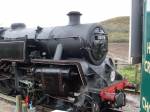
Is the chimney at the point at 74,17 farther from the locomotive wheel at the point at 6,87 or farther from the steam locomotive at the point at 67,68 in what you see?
the locomotive wheel at the point at 6,87

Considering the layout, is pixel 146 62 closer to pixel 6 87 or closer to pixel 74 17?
pixel 74 17

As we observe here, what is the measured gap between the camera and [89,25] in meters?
9.36

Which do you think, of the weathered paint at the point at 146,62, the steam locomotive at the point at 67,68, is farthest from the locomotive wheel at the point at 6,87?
the weathered paint at the point at 146,62

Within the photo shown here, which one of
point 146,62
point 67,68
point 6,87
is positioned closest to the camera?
point 146,62

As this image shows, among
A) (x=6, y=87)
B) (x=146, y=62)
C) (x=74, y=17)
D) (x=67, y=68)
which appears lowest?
(x=6, y=87)

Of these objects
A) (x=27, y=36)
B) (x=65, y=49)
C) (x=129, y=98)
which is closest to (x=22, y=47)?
(x=27, y=36)

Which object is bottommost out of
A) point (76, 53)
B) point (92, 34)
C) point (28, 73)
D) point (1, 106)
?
point (1, 106)

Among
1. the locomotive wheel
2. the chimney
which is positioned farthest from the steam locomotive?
the locomotive wheel

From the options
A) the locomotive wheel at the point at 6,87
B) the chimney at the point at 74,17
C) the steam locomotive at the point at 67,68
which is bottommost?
the locomotive wheel at the point at 6,87

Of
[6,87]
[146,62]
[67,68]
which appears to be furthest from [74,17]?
[146,62]

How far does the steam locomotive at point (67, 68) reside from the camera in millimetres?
8734

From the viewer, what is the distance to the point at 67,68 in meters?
9.00

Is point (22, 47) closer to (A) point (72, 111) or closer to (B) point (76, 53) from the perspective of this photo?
(B) point (76, 53)

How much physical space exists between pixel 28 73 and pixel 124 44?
80.3 ft
